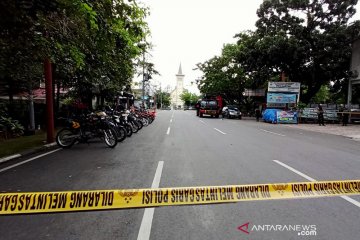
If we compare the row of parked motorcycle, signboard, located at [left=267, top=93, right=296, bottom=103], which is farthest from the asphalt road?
signboard, located at [left=267, top=93, right=296, bottom=103]

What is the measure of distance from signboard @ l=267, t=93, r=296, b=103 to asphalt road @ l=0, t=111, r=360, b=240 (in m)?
20.7

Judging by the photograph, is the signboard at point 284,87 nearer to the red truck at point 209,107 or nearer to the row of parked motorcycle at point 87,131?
the red truck at point 209,107

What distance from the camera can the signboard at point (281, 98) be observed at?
30719mm

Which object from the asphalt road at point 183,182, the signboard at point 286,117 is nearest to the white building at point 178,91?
the signboard at point 286,117

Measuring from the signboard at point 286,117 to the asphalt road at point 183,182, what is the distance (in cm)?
1875

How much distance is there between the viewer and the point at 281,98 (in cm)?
3072

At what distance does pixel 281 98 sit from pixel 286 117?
2648mm

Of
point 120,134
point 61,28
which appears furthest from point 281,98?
point 61,28

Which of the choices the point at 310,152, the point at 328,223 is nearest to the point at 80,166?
the point at 328,223

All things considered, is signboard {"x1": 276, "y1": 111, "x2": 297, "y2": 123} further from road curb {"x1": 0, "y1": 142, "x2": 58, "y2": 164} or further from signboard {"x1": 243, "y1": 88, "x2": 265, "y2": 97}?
road curb {"x1": 0, "y1": 142, "x2": 58, "y2": 164}

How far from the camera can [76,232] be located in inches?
149

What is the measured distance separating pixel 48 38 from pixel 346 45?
3080 cm

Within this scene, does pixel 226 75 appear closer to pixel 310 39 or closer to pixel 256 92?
pixel 256 92

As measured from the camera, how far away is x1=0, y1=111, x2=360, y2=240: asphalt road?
384 cm
